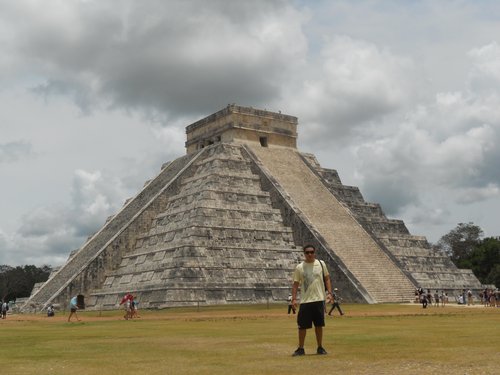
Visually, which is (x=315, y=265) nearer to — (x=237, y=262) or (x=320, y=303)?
(x=320, y=303)

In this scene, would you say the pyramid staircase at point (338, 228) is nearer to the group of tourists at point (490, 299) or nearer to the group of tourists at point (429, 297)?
the group of tourists at point (429, 297)

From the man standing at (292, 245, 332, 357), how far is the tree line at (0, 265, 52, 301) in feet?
247

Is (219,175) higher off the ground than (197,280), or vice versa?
(219,175)

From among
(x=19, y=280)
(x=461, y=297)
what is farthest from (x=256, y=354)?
(x=19, y=280)

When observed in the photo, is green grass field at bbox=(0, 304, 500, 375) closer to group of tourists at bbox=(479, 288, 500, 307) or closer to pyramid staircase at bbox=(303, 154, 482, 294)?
group of tourists at bbox=(479, 288, 500, 307)

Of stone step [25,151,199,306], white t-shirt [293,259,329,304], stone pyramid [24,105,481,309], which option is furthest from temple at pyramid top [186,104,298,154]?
white t-shirt [293,259,329,304]

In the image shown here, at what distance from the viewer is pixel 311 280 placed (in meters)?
9.73

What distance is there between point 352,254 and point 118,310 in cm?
1251

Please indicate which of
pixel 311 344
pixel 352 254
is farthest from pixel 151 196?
pixel 311 344

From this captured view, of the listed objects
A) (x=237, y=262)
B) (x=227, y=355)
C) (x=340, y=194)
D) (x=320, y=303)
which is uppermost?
(x=340, y=194)

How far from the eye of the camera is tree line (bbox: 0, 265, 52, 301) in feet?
265

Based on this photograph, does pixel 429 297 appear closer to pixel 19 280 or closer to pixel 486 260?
pixel 486 260

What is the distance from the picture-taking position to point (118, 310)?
31.8 m

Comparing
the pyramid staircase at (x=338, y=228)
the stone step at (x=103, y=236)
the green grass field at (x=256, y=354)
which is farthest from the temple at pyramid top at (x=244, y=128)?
the green grass field at (x=256, y=354)
